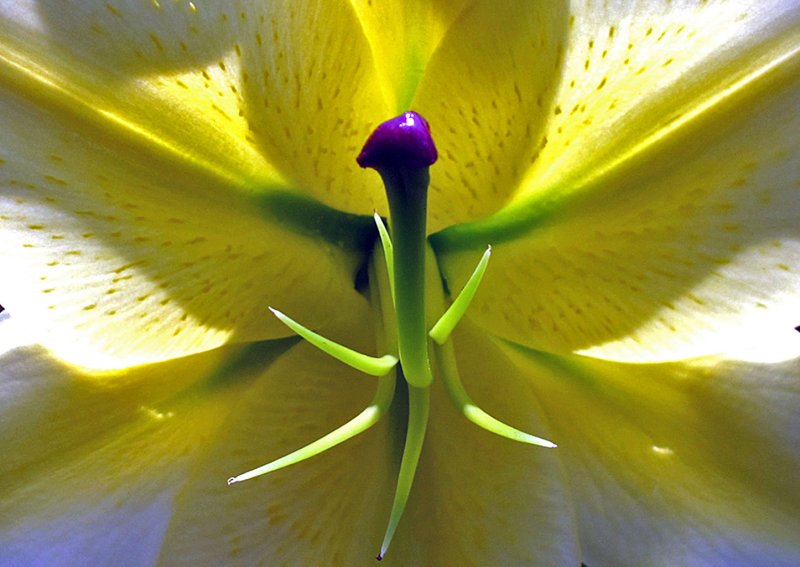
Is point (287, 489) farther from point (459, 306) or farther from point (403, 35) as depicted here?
point (403, 35)

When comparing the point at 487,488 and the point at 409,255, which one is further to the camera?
the point at 487,488

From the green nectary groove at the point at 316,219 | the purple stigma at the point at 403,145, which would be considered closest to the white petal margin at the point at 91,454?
the green nectary groove at the point at 316,219

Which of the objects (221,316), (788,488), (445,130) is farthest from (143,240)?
(788,488)

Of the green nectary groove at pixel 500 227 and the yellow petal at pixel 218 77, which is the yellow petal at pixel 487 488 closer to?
the green nectary groove at pixel 500 227

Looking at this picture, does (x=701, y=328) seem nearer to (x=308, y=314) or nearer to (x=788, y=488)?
(x=788, y=488)

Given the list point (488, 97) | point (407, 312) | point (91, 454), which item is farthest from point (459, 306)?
point (91, 454)
